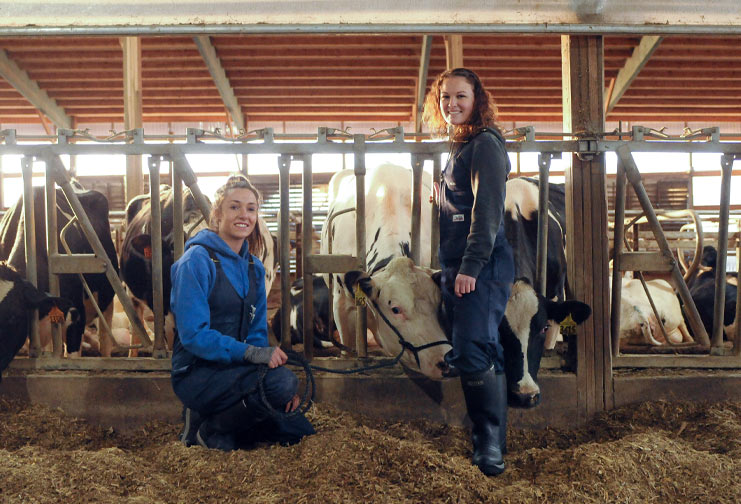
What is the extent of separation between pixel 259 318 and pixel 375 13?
185cm

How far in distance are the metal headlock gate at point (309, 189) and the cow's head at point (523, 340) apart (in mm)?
525

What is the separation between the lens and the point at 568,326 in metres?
3.79

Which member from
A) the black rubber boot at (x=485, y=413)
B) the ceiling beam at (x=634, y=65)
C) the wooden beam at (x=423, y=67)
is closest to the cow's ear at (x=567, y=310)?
the black rubber boot at (x=485, y=413)

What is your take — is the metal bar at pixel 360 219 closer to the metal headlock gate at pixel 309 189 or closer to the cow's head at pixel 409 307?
the metal headlock gate at pixel 309 189

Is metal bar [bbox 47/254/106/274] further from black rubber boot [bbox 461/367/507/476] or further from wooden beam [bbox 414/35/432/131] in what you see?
wooden beam [bbox 414/35/432/131]

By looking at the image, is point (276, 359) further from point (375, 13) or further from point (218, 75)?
point (218, 75)

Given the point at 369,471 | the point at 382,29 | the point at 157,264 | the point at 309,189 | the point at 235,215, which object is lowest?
the point at 369,471

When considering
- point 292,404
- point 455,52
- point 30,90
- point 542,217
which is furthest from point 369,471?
point 30,90

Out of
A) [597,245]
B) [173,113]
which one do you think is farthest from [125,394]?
[173,113]

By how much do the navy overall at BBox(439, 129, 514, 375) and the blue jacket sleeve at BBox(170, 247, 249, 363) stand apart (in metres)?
0.98

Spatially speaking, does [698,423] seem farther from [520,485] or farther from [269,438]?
[269,438]

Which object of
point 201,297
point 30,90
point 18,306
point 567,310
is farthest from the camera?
point 30,90

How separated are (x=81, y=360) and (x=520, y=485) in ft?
8.83

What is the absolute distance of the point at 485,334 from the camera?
3.05m
